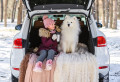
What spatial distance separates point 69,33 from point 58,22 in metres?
1.18

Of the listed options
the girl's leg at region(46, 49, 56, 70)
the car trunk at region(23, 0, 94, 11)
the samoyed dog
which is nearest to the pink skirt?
the girl's leg at region(46, 49, 56, 70)

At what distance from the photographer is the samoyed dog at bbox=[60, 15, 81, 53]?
4125 millimetres

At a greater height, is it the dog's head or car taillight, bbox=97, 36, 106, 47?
the dog's head

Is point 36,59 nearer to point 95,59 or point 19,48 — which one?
point 19,48

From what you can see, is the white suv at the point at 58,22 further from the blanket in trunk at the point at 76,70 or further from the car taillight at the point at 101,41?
the blanket in trunk at the point at 76,70

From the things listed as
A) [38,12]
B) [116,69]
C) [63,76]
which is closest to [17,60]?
[63,76]

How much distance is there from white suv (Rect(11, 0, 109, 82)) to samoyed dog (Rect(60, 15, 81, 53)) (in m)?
0.24

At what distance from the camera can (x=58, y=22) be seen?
17.3ft

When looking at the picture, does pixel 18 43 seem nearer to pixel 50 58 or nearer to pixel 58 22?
pixel 50 58

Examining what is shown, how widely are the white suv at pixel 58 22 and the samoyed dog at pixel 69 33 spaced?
24 cm

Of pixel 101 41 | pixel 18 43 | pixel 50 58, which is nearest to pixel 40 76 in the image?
pixel 50 58

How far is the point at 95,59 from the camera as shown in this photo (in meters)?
3.41

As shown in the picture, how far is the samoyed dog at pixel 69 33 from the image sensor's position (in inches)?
162

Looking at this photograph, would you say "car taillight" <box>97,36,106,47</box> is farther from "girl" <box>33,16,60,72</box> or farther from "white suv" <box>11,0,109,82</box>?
"girl" <box>33,16,60,72</box>
